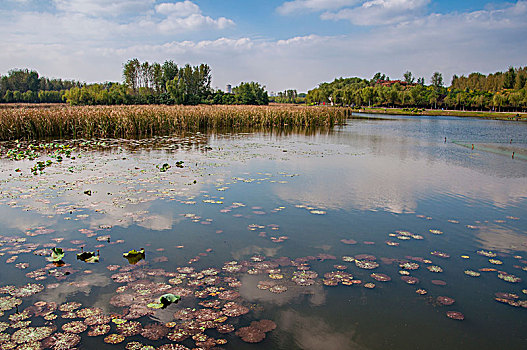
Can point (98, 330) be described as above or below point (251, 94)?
below

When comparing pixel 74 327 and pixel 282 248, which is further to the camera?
pixel 282 248

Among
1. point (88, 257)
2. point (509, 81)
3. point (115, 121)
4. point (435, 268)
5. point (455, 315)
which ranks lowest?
point (455, 315)

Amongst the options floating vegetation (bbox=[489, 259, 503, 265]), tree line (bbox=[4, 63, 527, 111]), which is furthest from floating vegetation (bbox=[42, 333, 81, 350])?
tree line (bbox=[4, 63, 527, 111])

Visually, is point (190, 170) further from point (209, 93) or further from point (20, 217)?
point (209, 93)

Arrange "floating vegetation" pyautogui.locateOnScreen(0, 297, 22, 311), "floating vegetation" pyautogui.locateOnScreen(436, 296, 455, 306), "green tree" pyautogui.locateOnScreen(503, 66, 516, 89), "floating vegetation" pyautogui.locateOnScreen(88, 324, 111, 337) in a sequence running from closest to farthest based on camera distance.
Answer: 1. "floating vegetation" pyautogui.locateOnScreen(88, 324, 111, 337)
2. "floating vegetation" pyautogui.locateOnScreen(0, 297, 22, 311)
3. "floating vegetation" pyautogui.locateOnScreen(436, 296, 455, 306)
4. "green tree" pyautogui.locateOnScreen(503, 66, 516, 89)

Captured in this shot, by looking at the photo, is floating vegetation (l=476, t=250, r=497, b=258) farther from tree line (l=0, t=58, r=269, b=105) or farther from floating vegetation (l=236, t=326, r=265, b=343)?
tree line (l=0, t=58, r=269, b=105)

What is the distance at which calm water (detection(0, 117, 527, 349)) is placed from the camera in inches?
155

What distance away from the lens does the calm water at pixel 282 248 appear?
393cm

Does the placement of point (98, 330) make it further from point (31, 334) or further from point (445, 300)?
point (445, 300)

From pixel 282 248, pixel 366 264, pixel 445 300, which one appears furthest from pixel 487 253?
pixel 282 248

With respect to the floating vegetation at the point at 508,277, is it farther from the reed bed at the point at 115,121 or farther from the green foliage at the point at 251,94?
the green foliage at the point at 251,94

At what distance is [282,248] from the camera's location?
5855 mm

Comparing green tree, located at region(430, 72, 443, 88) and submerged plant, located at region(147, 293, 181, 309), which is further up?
green tree, located at region(430, 72, 443, 88)

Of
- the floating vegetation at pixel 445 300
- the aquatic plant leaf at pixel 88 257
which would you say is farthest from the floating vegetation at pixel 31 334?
the floating vegetation at pixel 445 300
